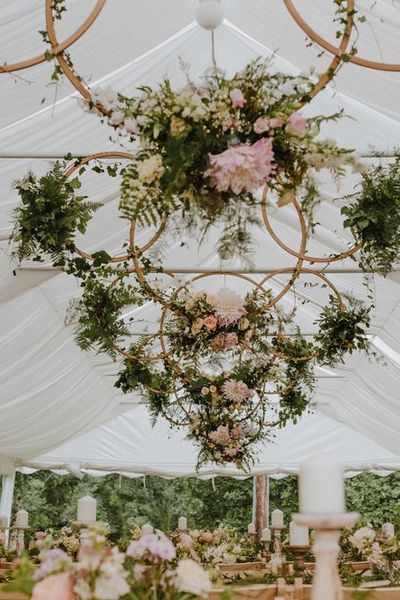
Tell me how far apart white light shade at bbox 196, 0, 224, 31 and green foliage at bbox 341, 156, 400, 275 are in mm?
1027

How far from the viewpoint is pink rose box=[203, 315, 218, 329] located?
18.0 feet

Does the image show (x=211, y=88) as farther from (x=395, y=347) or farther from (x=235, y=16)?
(x=395, y=347)

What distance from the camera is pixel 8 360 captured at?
8.57m

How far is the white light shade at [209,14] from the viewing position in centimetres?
356

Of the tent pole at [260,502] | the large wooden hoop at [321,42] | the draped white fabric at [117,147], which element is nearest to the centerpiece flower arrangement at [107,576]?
the draped white fabric at [117,147]

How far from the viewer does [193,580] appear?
1.65 metres

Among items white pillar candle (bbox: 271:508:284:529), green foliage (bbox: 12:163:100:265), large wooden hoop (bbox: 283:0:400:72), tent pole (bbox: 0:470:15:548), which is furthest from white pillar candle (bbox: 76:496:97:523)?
tent pole (bbox: 0:470:15:548)

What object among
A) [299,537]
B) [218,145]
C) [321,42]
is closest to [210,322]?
[299,537]

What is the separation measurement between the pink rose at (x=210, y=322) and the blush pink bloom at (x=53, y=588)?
3.89m

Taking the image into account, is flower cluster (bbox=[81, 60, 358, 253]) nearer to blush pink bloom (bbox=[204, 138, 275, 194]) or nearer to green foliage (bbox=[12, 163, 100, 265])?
blush pink bloom (bbox=[204, 138, 275, 194])

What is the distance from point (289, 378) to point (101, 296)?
2218mm

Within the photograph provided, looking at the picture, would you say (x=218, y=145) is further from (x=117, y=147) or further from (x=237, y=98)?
(x=117, y=147)

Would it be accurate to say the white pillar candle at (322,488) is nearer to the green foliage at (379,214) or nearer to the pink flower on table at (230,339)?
the green foliage at (379,214)

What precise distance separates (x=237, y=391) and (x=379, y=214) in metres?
2.58
